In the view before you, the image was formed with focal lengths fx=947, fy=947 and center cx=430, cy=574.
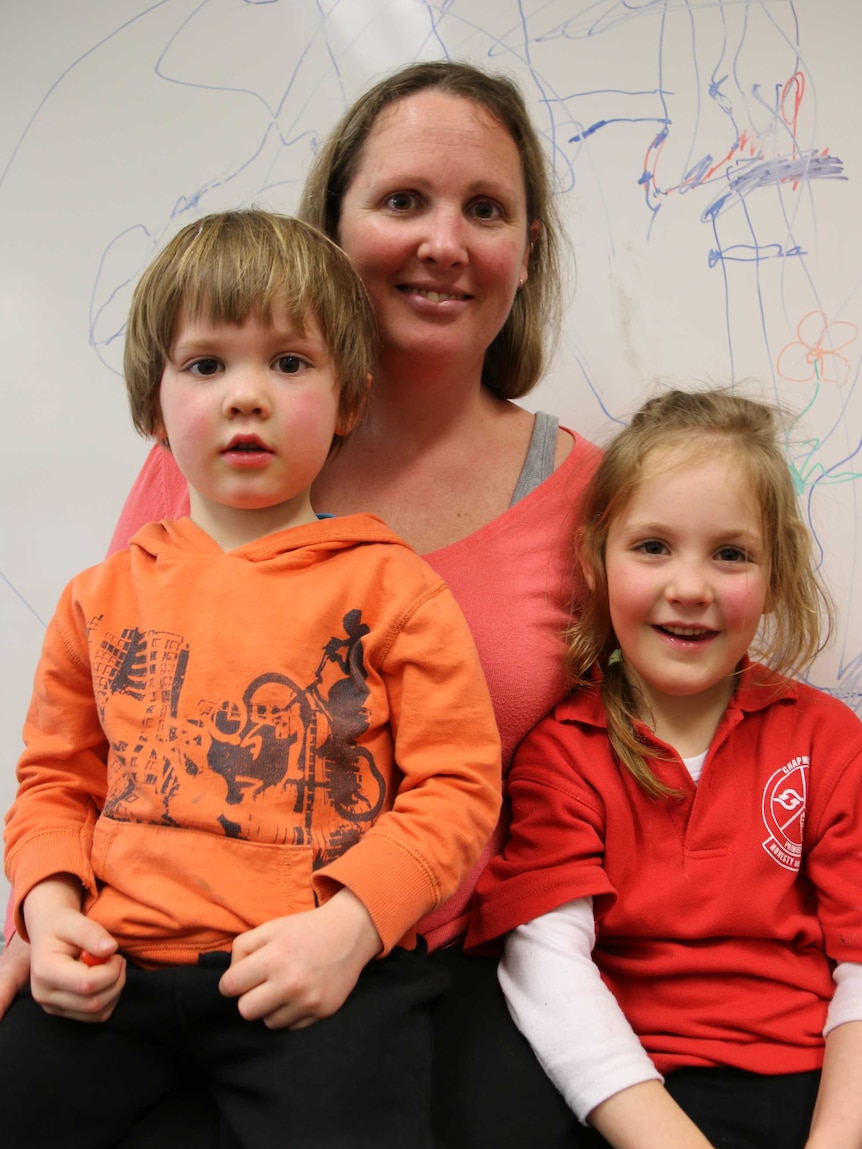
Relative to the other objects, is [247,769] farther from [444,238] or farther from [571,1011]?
[444,238]

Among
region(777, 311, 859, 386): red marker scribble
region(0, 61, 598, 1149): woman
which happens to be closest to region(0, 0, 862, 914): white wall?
region(777, 311, 859, 386): red marker scribble

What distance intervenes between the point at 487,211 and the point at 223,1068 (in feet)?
3.22

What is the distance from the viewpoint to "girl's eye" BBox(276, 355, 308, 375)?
917 millimetres

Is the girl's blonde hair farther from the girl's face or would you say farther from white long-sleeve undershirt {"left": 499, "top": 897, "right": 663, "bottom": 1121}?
white long-sleeve undershirt {"left": 499, "top": 897, "right": 663, "bottom": 1121}

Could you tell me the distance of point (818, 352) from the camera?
1415 mm

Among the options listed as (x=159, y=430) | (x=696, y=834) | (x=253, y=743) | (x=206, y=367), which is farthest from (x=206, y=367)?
(x=696, y=834)

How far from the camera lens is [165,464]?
1.25 meters

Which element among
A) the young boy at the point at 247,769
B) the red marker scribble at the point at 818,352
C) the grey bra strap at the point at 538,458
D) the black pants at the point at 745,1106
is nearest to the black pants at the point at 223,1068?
→ the young boy at the point at 247,769

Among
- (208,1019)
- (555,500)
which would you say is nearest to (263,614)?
(208,1019)

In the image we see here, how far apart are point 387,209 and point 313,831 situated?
74 centimetres

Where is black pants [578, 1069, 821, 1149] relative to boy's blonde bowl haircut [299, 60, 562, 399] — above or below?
below

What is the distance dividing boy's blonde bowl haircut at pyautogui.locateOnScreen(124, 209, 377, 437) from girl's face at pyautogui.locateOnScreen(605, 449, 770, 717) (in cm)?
34

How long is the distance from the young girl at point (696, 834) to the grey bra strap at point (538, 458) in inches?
5.6

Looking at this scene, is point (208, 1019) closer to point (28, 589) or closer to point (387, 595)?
point (387, 595)
